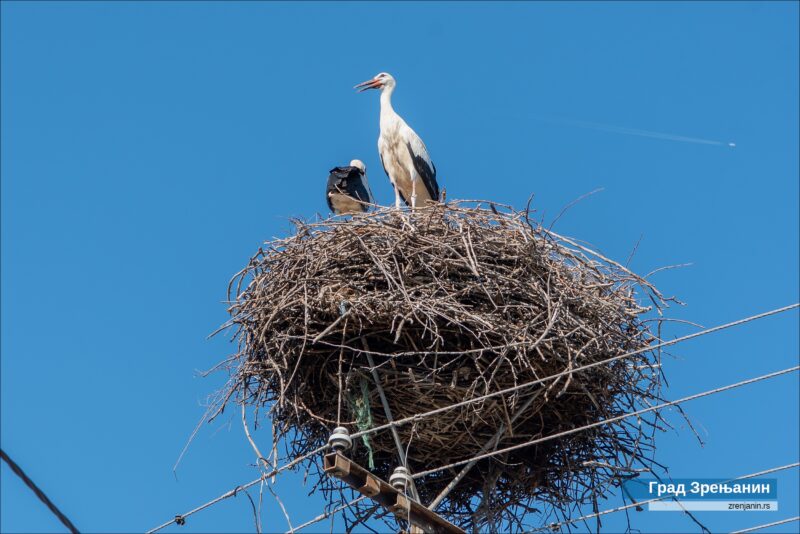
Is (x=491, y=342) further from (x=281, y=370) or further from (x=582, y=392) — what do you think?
(x=281, y=370)

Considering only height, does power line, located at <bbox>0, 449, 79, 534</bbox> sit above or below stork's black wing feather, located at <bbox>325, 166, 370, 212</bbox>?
below

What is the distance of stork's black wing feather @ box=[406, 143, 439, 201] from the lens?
12016mm

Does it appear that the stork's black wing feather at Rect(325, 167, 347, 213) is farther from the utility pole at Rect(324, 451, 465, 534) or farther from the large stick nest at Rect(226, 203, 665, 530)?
the utility pole at Rect(324, 451, 465, 534)

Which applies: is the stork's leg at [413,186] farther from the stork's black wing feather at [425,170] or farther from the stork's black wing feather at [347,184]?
the stork's black wing feather at [347,184]

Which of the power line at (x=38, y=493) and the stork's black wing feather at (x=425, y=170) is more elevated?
the stork's black wing feather at (x=425, y=170)

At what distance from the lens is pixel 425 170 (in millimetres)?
12031

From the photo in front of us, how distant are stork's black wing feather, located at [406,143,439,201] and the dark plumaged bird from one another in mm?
535

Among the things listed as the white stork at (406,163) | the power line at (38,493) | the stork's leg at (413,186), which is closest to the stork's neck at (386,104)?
the white stork at (406,163)

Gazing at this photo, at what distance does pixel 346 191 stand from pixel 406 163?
2.29ft

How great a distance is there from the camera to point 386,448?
29.4 feet

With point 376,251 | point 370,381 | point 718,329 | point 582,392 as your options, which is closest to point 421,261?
point 376,251

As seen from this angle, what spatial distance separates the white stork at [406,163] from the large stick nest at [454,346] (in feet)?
9.13

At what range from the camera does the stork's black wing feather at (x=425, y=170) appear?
1202cm

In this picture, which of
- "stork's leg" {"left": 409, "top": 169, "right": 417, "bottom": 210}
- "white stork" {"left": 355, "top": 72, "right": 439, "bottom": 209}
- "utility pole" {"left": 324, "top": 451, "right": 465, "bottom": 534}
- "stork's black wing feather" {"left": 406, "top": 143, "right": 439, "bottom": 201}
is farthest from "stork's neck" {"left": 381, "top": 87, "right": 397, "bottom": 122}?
"utility pole" {"left": 324, "top": 451, "right": 465, "bottom": 534}
